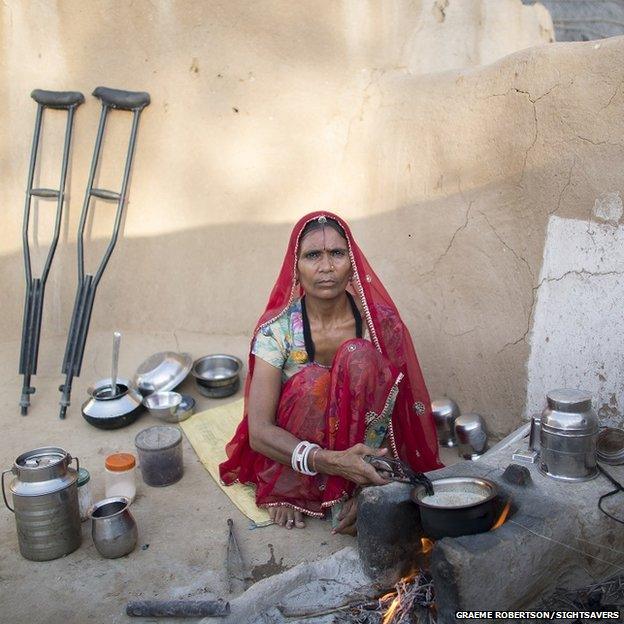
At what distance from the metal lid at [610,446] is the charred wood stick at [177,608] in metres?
1.53

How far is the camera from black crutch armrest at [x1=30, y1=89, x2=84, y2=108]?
4715mm

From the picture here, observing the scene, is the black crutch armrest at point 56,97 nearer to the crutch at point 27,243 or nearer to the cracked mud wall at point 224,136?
the crutch at point 27,243

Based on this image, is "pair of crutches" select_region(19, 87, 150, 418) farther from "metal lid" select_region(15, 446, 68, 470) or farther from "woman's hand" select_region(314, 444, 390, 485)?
"woman's hand" select_region(314, 444, 390, 485)

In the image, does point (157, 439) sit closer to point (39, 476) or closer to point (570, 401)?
point (39, 476)


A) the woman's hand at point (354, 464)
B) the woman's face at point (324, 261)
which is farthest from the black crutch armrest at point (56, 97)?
the woman's hand at point (354, 464)

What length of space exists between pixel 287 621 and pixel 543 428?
1168 mm

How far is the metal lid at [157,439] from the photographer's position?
3.42 m

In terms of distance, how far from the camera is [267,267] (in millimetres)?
4785

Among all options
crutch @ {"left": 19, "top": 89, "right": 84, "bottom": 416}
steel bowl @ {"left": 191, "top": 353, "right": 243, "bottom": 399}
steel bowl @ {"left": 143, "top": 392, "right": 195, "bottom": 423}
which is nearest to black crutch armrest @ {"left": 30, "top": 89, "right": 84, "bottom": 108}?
crutch @ {"left": 19, "top": 89, "right": 84, "bottom": 416}

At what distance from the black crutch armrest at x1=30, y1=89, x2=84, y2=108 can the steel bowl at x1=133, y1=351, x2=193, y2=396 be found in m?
1.81

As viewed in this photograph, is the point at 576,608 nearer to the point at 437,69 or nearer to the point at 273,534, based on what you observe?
the point at 273,534

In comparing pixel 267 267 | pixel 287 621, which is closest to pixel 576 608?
pixel 287 621

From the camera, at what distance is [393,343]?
307 centimetres

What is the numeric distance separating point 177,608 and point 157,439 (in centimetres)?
120
